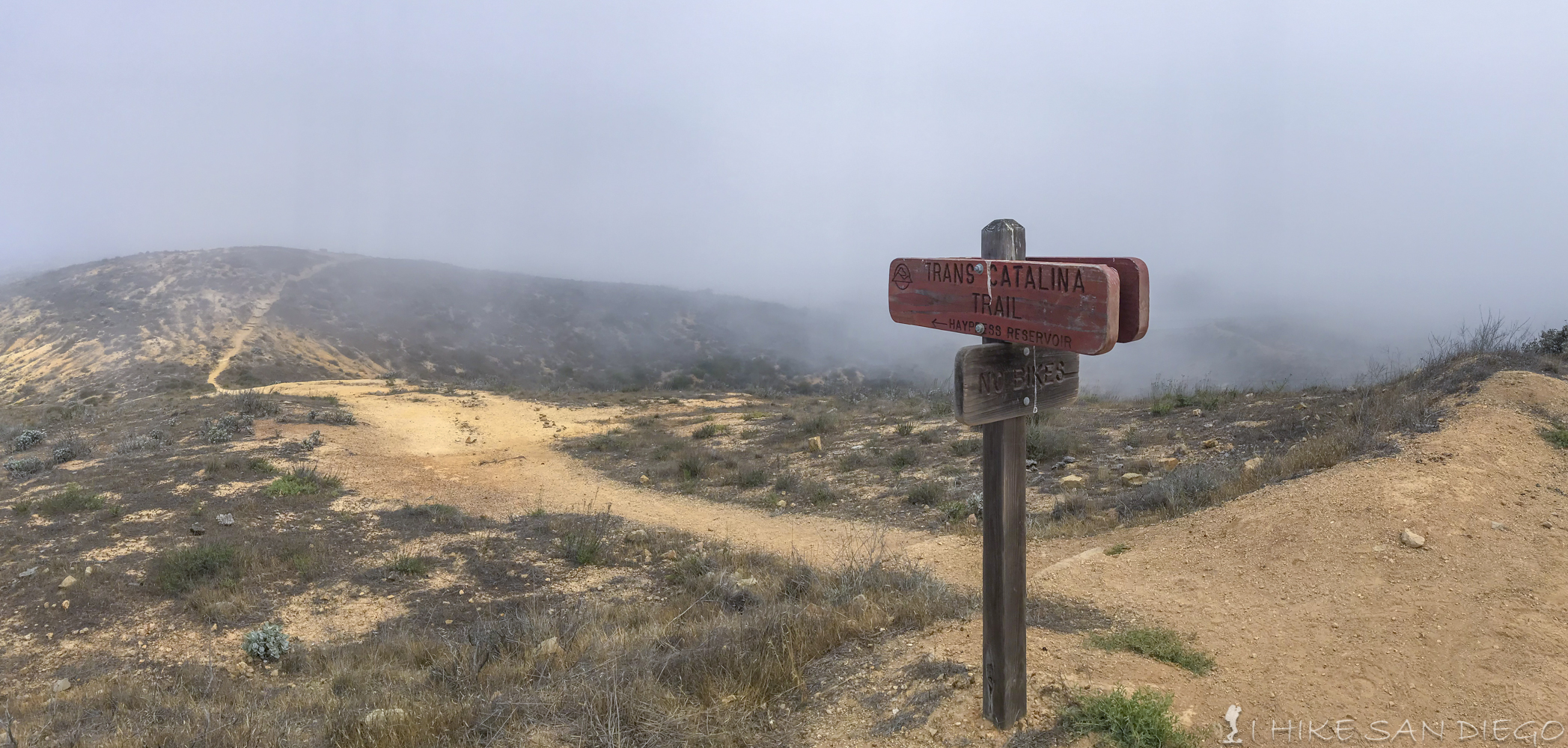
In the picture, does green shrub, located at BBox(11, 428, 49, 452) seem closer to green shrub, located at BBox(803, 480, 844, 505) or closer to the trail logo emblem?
green shrub, located at BBox(803, 480, 844, 505)

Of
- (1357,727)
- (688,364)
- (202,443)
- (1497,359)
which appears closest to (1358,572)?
(1357,727)

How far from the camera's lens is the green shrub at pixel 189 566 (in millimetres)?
7852

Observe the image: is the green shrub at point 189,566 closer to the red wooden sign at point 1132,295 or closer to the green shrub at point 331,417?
the red wooden sign at point 1132,295

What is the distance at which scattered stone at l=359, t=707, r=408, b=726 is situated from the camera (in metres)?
3.91

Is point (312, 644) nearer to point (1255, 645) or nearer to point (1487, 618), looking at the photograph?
point (1255, 645)

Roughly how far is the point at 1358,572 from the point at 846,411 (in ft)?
46.3

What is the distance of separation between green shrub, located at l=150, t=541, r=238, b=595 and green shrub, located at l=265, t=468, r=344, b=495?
116 inches

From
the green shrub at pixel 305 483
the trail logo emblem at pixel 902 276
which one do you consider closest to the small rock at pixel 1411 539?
the trail logo emblem at pixel 902 276

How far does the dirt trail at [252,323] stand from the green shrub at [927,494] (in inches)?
1069

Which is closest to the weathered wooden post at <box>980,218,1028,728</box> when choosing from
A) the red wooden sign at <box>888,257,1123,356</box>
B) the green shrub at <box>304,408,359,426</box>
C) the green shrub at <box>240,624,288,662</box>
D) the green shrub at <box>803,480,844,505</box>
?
the red wooden sign at <box>888,257,1123,356</box>

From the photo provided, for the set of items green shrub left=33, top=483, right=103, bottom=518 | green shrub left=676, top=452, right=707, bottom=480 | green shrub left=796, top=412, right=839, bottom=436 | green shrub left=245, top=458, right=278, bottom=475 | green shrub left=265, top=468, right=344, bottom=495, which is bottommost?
green shrub left=676, top=452, right=707, bottom=480

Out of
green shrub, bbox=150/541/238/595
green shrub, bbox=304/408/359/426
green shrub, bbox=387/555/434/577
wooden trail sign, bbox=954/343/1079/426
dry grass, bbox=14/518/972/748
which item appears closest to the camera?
wooden trail sign, bbox=954/343/1079/426

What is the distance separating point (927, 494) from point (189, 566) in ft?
29.6

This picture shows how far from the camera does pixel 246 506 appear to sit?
10.5m
